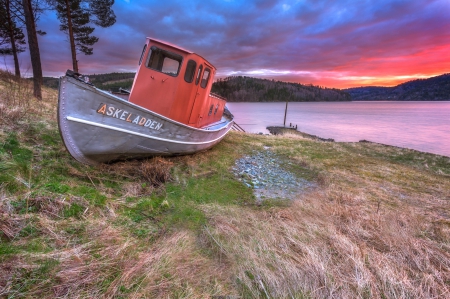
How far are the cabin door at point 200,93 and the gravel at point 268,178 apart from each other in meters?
2.11

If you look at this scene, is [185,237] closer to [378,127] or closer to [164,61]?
[164,61]

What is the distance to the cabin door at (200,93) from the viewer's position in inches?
289

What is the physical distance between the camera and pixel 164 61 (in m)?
6.89

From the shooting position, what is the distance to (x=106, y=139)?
482 centimetres

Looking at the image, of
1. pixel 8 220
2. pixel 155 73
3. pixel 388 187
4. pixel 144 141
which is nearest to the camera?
pixel 8 220

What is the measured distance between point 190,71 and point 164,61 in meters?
0.81

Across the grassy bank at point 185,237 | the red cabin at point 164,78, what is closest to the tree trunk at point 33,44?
the grassy bank at point 185,237

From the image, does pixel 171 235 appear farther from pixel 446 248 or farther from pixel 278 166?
pixel 278 166

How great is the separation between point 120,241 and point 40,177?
2094 mm

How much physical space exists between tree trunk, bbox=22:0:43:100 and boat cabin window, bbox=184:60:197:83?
24.3 feet

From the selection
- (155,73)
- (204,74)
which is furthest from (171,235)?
(204,74)

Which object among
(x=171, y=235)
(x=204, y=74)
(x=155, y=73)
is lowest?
(x=171, y=235)

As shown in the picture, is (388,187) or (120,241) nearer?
(120,241)

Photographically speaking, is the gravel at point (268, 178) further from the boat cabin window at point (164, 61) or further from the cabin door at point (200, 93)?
the boat cabin window at point (164, 61)
